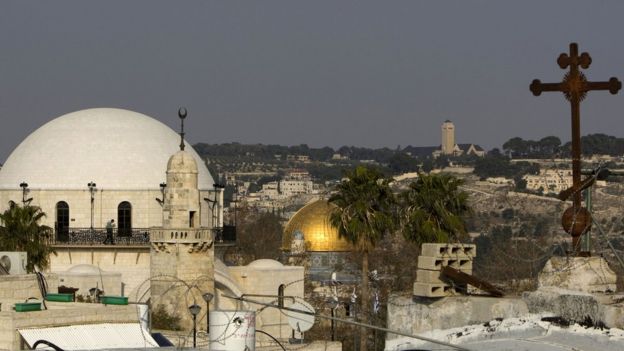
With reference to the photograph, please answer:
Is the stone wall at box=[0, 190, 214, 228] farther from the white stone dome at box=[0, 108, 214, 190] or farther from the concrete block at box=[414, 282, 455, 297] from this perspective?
the concrete block at box=[414, 282, 455, 297]

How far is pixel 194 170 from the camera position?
5978 cm

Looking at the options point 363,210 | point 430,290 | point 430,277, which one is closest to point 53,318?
point 430,277

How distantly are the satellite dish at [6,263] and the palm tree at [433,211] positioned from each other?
65.5 feet

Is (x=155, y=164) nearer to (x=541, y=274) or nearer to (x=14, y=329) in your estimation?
(x=14, y=329)

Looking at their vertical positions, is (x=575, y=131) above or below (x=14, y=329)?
above

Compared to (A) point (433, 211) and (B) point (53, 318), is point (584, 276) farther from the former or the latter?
(A) point (433, 211)

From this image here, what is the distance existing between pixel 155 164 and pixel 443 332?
5276cm

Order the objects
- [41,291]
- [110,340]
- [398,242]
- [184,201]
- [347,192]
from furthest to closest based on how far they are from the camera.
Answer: [398,242] → [347,192] → [184,201] → [41,291] → [110,340]

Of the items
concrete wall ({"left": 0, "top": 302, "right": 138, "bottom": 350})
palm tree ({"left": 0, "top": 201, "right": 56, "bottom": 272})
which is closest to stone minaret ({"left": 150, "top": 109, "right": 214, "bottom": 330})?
palm tree ({"left": 0, "top": 201, "right": 56, "bottom": 272})

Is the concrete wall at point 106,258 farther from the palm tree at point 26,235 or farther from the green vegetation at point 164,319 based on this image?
the green vegetation at point 164,319

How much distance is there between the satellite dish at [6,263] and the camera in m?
42.0

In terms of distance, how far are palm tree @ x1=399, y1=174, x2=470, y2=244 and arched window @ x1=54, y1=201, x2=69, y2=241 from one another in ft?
46.1

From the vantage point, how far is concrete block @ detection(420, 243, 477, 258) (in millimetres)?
19188

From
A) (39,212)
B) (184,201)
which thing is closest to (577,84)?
(184,201)
